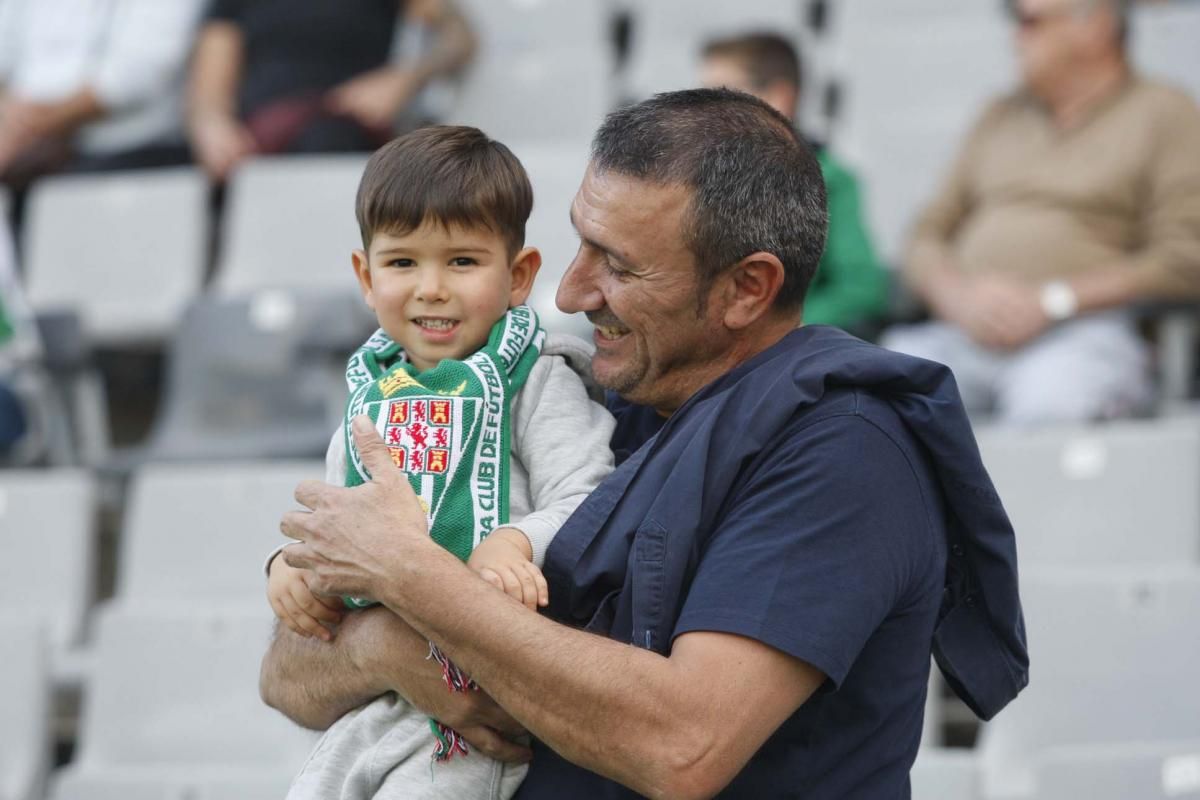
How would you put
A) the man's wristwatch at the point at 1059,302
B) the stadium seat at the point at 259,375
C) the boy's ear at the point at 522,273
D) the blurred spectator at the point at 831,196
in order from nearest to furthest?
the boy's ear at the point at 522,273, the man's wristwatch at the point at 1059,302, the blurred spectator at the point at 831,196, the stadium seat at the point at 259,375

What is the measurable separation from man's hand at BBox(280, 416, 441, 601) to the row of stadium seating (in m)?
1.33

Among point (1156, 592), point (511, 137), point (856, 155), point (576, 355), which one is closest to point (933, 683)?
point (1156, 592)

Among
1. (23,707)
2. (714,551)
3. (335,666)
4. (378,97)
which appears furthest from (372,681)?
(378,97)

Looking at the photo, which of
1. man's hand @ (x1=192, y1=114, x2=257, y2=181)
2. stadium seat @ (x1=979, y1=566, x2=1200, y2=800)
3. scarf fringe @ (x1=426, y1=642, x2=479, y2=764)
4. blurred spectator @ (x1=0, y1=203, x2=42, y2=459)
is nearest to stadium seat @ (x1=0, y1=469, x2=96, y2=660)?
blurred spectator @ (x1=0, y1=203, x2=42, y2=459)

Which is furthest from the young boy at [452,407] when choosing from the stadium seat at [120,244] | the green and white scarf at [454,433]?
the stadium seat at [120,244]

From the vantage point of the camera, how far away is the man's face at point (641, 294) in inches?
76.6

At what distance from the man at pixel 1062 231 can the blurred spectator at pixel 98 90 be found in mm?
2510

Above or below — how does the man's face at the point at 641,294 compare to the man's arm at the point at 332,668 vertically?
above

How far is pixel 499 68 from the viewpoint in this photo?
5488 millimetres

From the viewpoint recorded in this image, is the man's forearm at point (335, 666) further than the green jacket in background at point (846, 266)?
No

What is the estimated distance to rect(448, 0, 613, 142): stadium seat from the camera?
537cm

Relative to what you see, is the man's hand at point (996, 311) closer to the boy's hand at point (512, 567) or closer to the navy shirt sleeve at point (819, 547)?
the navy shirt sleeve at point (819, 547)

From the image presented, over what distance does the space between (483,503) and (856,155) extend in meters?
3.26

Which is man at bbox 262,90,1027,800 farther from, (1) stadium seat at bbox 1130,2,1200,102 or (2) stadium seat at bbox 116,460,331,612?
(1) stadium seat at bbox 1130,2,1200,102
